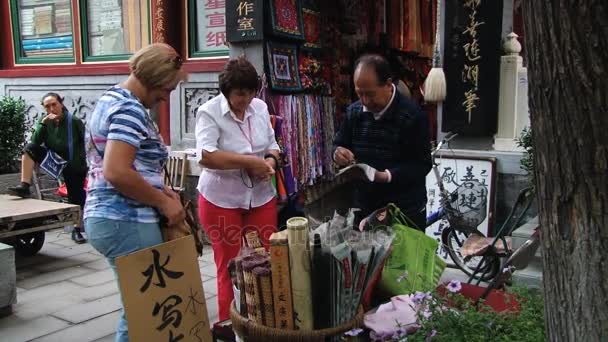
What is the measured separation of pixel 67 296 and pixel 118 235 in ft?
9.86

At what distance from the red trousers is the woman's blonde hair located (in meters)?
1.10

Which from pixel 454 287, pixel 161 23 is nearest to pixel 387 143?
pixel 454 287

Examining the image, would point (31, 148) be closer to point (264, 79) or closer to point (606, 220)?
point (264, 79)

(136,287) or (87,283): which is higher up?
(136,287)

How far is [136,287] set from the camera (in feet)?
8.67

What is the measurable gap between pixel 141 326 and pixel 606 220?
6.59ft

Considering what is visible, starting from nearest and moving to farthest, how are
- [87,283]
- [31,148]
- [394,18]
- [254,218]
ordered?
[254,218], [87,283], [31,148], [394,18]

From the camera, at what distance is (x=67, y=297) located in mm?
5391

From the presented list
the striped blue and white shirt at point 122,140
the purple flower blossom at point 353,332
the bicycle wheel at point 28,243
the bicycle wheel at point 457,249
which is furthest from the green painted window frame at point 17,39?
the purple flower blossom at point 353,332

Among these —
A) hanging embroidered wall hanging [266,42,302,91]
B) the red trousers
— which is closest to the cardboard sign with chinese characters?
the red trousers

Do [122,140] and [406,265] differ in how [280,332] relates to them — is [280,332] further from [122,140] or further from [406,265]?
[122,140]

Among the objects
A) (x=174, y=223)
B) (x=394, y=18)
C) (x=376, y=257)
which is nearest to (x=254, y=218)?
(x=174, y=223)

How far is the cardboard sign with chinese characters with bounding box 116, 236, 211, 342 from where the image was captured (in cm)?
262

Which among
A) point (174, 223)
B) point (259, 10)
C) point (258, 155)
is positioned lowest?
point (174, 223)
